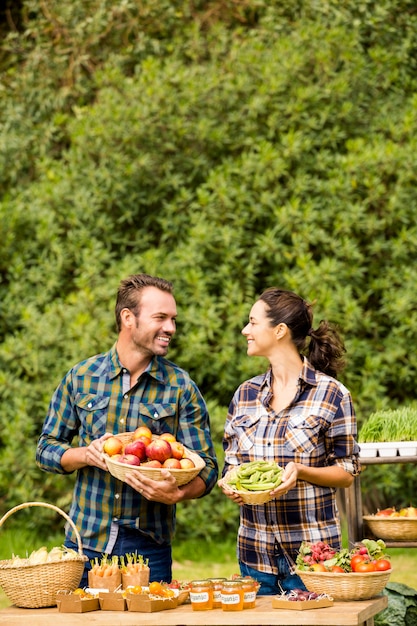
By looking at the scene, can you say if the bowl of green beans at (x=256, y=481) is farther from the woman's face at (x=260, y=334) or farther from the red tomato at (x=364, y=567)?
the woman's face at (x=260, y=334)

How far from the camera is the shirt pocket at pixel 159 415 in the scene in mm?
4531

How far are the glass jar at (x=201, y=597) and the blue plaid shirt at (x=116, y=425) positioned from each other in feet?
1.97

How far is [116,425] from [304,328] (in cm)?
97

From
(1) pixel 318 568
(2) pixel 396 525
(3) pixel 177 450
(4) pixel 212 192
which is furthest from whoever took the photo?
(4) pixel 212 192

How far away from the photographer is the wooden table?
3.66 meters

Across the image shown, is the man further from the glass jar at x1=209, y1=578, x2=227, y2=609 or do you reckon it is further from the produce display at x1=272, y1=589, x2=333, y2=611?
the produce display at x1=272, y1=589, x2=333, y2=611

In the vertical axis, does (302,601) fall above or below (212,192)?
below

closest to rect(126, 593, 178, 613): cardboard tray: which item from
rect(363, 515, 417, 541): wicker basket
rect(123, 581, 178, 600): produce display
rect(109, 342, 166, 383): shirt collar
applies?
rect(123, 581, 178, 600): produce display

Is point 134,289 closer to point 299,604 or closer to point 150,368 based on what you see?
point 150,368

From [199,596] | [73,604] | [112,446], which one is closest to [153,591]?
[199,596]

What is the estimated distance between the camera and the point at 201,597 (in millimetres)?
3848

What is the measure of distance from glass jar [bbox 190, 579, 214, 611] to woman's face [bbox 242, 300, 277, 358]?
Answer: 1.12 m

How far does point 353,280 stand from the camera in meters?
9.23

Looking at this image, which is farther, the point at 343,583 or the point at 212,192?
the point at 212,192
